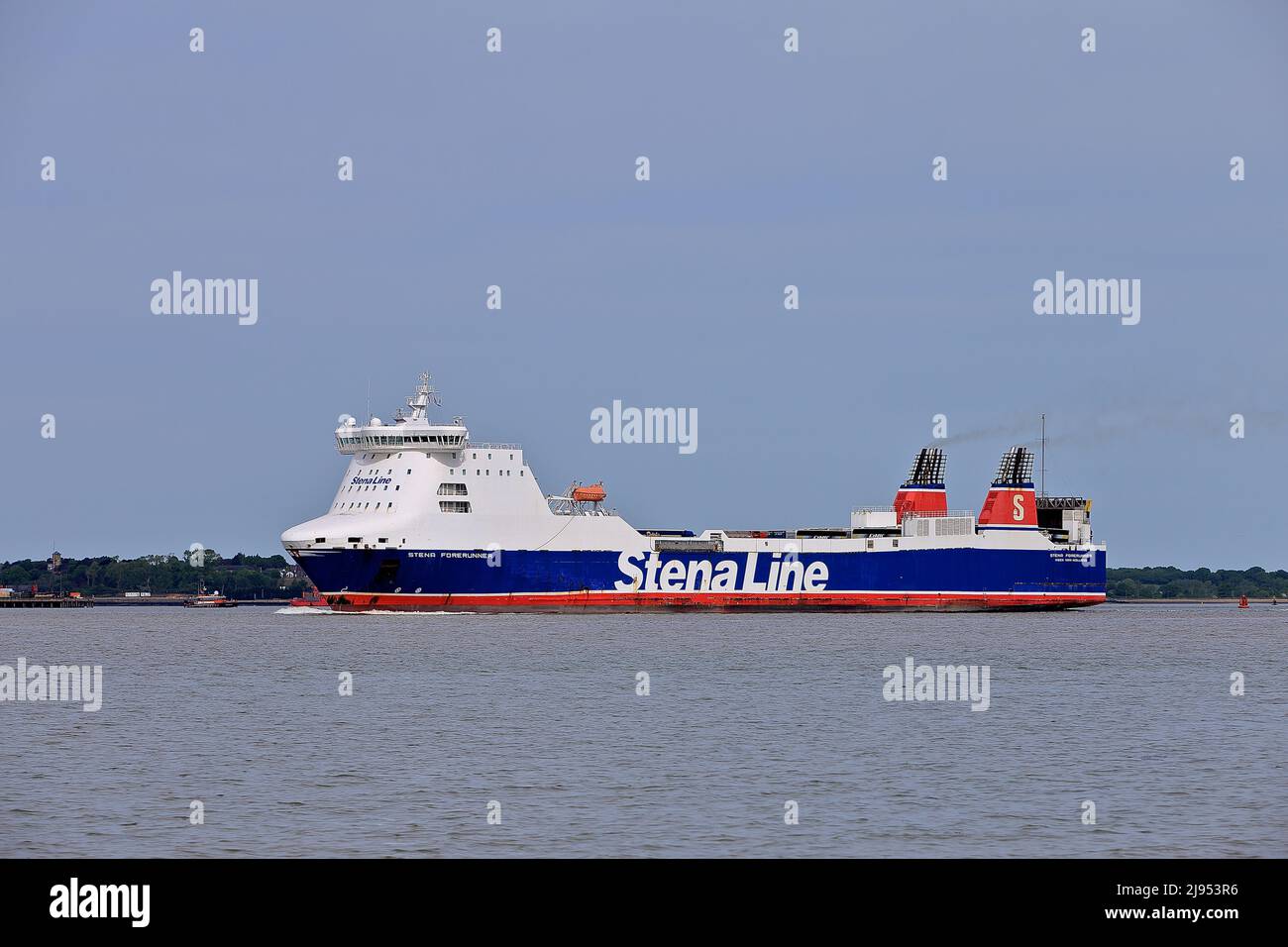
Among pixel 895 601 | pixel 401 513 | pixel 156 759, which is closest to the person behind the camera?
pixel 156 759

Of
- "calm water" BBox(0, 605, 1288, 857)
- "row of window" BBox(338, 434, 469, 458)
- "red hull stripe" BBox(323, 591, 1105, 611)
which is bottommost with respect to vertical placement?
"calm water" BBox(0, 605, 1288, 857)

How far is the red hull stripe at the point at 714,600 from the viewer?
76750 mm

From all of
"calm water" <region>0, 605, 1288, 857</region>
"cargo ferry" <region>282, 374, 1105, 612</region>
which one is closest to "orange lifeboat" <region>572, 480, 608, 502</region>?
"cargo ferry" <region>282, 374, 1105, 612</region>

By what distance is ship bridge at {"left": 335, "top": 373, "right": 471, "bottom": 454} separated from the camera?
7731 centimetres

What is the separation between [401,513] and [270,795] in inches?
2018

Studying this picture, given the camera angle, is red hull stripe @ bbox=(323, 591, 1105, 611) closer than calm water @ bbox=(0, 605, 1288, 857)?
No

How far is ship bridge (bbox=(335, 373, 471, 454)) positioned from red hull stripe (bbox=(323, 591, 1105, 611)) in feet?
23.7

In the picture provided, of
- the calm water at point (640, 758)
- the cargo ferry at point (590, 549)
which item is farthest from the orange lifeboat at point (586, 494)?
the calm water at point (640, 758)

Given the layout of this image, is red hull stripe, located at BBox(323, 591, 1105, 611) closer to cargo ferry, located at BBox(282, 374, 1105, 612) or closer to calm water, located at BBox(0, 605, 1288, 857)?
cargo ferry, located at BBox(282, 374, 1105, 612)

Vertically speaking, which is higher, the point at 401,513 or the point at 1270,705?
the point at 401,513

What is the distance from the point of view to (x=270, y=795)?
24.6 m
